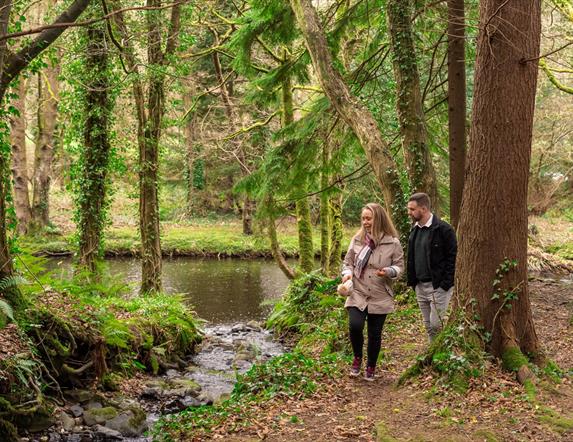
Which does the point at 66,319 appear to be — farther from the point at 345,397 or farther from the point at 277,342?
the point at 277,342

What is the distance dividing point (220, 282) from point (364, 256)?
45.4 feet

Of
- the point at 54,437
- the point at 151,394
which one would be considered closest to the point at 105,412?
the point at 54,437

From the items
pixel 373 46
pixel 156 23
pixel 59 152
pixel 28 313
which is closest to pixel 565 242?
pixel 373 46

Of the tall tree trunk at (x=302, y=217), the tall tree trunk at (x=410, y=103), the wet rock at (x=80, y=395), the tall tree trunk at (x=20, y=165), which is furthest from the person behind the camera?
the tall tree trunk at (x=20, y=165)

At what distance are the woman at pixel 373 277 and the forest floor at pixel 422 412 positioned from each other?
64 cm

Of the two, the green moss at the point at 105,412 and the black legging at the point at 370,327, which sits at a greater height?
the black legging at the point at 370,327

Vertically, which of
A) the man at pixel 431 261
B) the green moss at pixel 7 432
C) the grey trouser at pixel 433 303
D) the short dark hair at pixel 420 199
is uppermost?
the short dark hair at pixel 420 199

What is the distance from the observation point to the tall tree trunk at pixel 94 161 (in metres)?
11.7

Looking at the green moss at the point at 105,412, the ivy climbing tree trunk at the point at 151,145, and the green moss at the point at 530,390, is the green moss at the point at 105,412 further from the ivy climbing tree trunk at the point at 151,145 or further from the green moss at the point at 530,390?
the ivy climbing tree trunk at the point at 151,145

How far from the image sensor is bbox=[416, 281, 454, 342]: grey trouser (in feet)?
21.0

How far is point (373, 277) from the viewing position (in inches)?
247

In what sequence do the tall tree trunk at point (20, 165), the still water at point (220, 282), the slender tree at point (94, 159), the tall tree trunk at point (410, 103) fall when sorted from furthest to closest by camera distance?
the tall tree trunk at point (20, 165)
the still water at point (220, 282)
the slender tree at point (94, 159)
the tall tree trunk at point (410, 103)

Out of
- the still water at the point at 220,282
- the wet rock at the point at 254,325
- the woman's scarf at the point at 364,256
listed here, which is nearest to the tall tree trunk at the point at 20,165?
the still water at the point at 220,282

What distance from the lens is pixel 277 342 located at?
11789mm
